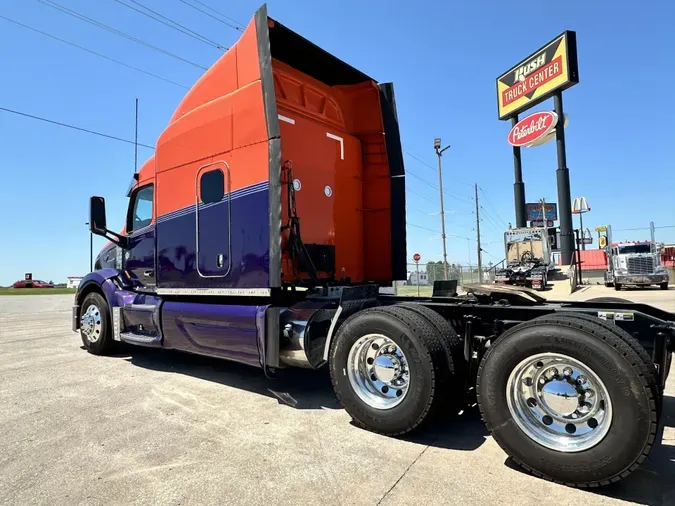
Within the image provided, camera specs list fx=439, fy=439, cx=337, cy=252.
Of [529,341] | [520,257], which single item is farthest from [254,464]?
[520,257]

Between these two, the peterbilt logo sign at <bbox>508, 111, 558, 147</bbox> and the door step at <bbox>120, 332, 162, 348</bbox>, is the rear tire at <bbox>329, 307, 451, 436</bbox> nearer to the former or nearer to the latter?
the door step at <bbox>120, 332, 162, 348</bbox>

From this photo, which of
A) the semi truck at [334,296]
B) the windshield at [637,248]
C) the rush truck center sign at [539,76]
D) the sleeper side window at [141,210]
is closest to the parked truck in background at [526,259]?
the windshield at [637,248]

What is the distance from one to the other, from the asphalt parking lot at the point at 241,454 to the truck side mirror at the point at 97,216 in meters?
2.44

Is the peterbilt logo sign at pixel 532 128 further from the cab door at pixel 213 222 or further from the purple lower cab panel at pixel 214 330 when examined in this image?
the purple lower cab panel at pixel 214 330

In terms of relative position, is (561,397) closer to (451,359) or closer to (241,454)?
(451,359)

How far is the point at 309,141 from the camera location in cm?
531

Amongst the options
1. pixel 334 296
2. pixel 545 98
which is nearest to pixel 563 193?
pixel 545 98

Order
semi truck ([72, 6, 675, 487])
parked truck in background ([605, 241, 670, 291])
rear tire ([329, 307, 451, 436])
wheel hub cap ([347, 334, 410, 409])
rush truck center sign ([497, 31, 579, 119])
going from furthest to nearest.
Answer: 1. rush truck center sign ([497, 31, 579, 119])
2. parked truck in background ([605, 241, 670, 291])
3. wheel hub cap ([347, 334, 410, 409])
4. rear tire ([329, 307, 451, 436])
5. semi truck ([72, 6, 675, 487])

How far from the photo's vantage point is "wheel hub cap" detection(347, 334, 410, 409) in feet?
12.1

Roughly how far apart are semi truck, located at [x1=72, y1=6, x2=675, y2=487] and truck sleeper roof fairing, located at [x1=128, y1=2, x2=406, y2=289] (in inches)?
0.9

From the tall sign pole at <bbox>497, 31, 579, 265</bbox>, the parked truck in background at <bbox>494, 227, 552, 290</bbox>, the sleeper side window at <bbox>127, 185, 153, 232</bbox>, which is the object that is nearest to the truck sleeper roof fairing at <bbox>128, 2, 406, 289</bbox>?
the sleeper side window at <bbox>127, 185, 153, 232</bbox>

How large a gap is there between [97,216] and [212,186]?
2.76 metres

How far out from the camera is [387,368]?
374 cm

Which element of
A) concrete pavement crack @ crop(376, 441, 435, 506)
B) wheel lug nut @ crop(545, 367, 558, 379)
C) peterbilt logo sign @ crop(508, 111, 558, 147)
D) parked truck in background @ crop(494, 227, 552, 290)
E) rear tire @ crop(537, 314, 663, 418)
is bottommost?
concrete pavement crack @ crop(376, 441, 435, 506)
